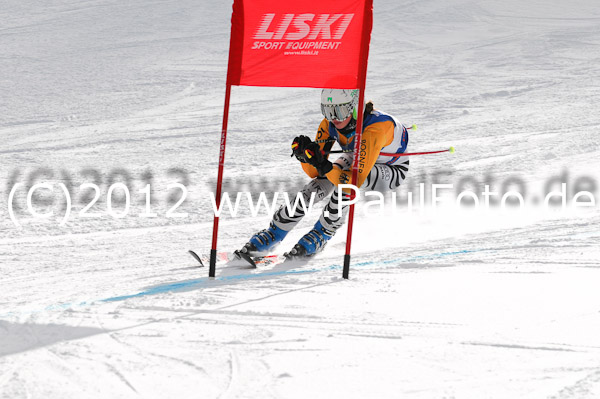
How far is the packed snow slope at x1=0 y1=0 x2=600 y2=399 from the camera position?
9.78ft

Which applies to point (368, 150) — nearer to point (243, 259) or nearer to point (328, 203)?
point (328, 203)

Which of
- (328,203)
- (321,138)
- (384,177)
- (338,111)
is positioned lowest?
(328,203)

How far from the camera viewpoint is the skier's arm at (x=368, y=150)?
15.9ft

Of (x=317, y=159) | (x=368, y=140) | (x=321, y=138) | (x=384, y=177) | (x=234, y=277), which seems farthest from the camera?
(x=384, y=177)

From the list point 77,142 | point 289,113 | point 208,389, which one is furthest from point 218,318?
point 289,113

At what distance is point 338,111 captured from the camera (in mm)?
5039

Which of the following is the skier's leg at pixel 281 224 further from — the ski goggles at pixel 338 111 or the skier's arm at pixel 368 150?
the ski goggles at pixel 338 111

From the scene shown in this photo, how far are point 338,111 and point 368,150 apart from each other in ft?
1.22

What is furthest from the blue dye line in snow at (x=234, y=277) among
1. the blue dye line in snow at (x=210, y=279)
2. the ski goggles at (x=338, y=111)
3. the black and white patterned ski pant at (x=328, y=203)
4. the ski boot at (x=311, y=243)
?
the ski goggles at (x=338, y=111)

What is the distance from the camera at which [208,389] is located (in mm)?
2791

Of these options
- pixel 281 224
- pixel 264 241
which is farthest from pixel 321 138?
pixel 264 241

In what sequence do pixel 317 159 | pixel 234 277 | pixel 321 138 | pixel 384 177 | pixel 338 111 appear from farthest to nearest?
pixel 384 177
pixel 321 138
pixel 338 111
pixel 317 159
pixel 234 277

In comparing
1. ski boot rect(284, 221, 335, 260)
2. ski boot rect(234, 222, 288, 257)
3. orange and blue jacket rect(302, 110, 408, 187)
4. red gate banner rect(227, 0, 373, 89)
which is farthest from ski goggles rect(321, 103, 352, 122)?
ski boot rect(234, 222, 288, 257)

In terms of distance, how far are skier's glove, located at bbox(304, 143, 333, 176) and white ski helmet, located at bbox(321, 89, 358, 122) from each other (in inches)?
13.9
